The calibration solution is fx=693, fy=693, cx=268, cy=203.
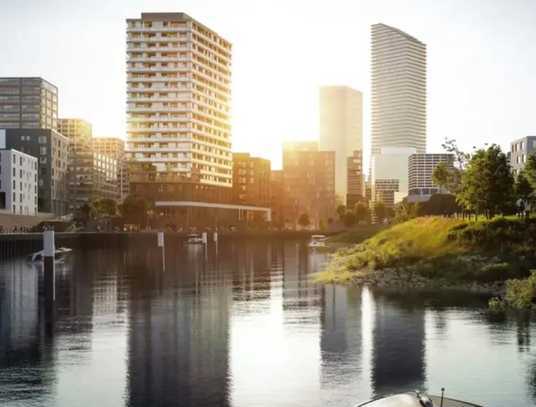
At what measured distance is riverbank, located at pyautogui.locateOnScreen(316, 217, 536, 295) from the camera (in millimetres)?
69875

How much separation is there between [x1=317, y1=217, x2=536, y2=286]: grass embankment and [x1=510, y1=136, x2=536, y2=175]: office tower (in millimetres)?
90002

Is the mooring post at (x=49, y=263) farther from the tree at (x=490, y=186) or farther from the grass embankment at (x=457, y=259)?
the tree at (x=490, y=186)

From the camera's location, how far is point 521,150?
17762 centimetres

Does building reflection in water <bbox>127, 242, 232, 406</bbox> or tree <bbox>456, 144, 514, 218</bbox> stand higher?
tree <bbox>456, 144, 514, 218</bbox>

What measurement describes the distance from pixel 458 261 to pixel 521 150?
113178mm

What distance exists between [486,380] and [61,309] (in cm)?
3736

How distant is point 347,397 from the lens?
28.5 meters

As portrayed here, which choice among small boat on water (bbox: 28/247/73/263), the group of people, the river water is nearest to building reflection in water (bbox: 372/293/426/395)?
the river water

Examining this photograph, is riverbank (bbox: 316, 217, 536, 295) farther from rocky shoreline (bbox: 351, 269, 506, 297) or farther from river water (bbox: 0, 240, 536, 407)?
river water (bbox: 0, 240, 536, 407)

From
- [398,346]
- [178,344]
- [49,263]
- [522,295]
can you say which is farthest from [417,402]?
[49,263]

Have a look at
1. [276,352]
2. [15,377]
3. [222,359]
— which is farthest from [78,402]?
[276,352]

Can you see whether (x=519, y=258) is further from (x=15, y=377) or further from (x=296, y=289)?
(x=15, y=377)

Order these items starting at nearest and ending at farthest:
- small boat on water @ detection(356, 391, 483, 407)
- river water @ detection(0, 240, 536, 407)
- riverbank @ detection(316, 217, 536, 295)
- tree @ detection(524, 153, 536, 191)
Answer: small boat on water @ detection(356, 391, 483, 407) < river water @ detection(0, 240, 536, 407) < riverbank @ detection(316, 217, 536, 295) < tree @ detection(524, 153, 536, 191)

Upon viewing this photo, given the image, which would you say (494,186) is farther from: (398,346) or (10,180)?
(10,180)
